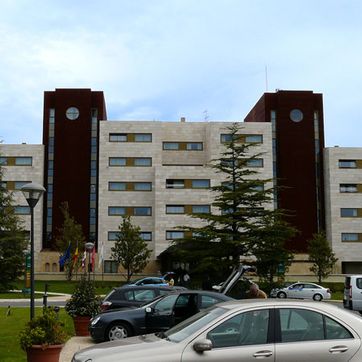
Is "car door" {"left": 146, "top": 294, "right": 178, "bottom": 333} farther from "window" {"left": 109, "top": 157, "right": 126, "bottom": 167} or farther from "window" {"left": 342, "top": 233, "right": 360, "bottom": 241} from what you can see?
"window" {"left": 342, "top": 233, "right": 360, "bottom": 241}

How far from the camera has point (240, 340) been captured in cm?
629

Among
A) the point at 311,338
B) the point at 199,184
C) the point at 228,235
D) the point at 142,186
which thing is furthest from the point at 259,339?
the point at 142,186

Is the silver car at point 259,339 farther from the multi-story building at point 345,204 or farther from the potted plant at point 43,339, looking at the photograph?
the multi-story building at point 345,204

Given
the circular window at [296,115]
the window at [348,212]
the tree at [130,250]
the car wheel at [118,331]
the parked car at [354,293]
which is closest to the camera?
the car wheel at [118,331]

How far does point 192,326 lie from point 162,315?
677 cm

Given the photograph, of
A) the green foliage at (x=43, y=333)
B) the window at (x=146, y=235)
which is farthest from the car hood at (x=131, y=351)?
the window at (x=146, y=235)

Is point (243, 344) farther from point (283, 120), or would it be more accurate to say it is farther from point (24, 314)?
point (283, 120)

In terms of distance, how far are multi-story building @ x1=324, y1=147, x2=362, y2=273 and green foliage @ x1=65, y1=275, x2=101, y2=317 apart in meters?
57.4

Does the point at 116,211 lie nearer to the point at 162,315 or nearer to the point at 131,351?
the point at 162,315

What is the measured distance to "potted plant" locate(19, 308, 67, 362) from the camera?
32.7 ft

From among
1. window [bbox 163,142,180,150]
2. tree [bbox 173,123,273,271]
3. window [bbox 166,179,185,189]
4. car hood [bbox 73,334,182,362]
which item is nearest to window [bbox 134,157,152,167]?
window [bbox 163,142,180,150]

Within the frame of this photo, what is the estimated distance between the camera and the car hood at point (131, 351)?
20.1 ft

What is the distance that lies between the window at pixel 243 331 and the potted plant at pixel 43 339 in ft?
15.4

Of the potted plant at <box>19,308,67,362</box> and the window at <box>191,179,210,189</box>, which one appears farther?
the window at <box>191,179,210,189</box>
